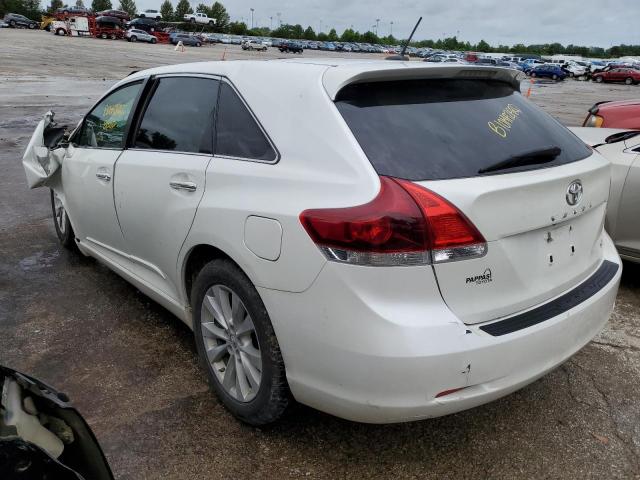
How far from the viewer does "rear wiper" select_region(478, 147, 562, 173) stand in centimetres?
238

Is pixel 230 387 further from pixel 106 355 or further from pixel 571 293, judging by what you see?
pixel 571 293

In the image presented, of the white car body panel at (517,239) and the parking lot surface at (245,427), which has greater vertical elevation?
the white car body panel at (517,239)

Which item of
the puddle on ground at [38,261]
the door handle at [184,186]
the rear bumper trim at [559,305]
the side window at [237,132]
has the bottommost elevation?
the puddle on ground at [38,261]

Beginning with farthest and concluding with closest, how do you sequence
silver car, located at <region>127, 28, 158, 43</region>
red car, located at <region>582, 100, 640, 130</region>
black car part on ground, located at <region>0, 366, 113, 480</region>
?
silver car, located at <region>127, 28, 158, 43</region>, red car, located at <region>582, 100, 640, 130</region>, black car part on ground, located at <region>0, 366, 113, 480</region>

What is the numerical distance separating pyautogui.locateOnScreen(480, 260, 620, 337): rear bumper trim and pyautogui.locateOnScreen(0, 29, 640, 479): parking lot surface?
27.2 inches

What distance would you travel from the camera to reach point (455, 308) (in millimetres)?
2176

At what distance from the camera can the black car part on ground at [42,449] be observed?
4.71 feet

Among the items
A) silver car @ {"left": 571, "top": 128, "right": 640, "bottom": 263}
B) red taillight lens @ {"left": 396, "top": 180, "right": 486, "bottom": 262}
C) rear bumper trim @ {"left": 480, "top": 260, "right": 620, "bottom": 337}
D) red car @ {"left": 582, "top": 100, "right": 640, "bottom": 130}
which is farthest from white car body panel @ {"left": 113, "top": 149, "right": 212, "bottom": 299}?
red car @ {"left": 582, "top": 100, "right": 640, "bottom": 130}

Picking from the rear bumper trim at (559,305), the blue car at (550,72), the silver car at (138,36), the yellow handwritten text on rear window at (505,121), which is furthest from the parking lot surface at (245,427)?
the silver car at (138,36)

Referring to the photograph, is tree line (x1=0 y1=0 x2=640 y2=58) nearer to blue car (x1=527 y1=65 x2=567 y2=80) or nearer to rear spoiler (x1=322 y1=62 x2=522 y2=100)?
blue car (x1=527 y1=65 x2=567 y2=80)

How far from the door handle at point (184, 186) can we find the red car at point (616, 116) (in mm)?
5251

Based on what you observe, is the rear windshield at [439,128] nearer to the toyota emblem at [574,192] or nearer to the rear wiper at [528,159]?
the rear wiper at [528,159]

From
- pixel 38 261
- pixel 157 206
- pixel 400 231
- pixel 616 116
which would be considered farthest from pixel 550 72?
pixel 400 231

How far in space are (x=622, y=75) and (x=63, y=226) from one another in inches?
2222
